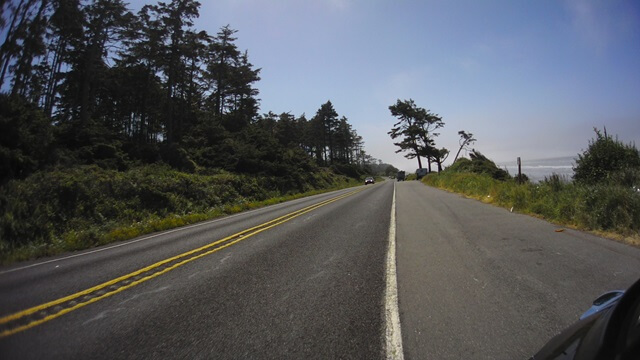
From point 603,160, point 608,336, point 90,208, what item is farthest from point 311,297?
point 603,160

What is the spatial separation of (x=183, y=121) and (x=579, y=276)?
46606 mm

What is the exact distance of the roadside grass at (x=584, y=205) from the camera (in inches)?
265

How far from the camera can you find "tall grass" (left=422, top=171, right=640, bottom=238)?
6850mm

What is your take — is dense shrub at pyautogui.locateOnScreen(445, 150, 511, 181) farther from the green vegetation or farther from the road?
the road

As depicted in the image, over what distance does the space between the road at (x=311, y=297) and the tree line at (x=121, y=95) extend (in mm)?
13871

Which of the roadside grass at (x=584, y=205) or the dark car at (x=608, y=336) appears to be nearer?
the dark car at (x=608, y=336)

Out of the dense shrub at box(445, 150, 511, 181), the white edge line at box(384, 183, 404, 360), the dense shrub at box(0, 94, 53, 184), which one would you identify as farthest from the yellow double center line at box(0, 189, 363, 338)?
the dense shrub at box(445, 150, 511, 181)

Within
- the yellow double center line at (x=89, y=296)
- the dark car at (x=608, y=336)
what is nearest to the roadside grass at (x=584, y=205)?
the dark car at (x=608, y=336)

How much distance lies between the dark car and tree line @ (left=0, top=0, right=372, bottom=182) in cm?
1933

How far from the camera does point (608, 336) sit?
127 cm

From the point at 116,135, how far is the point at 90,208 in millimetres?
17675

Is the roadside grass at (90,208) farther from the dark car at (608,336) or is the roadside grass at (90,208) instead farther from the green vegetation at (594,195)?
the green vegetation at (594,195)

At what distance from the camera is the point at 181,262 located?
6148mm

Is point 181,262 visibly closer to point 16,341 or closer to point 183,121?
point 16,341
